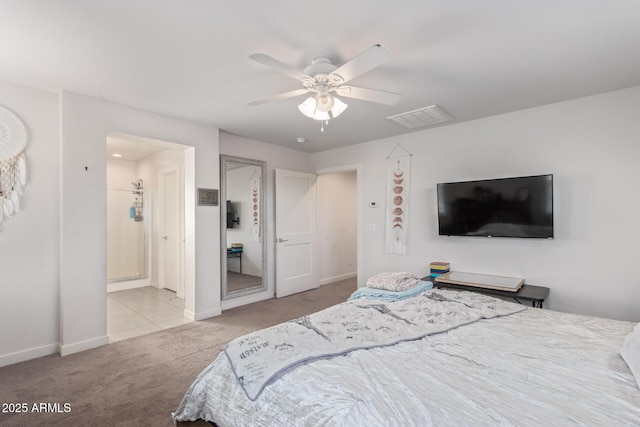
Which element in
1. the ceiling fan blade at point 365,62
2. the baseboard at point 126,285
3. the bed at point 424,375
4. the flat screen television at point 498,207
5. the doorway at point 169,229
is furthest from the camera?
the baseboard at point 126,285

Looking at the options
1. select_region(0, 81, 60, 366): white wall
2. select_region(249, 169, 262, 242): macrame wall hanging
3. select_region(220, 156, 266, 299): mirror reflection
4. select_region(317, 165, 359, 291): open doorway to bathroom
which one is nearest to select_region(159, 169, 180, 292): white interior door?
select_region(220, 156, 266, 299): mirror reflection

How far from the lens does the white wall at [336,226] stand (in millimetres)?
5898

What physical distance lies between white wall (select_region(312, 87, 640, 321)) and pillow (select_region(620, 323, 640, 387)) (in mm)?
1904

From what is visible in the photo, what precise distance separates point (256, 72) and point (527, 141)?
297 centimetres

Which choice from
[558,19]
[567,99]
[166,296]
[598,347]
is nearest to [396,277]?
[598,347]

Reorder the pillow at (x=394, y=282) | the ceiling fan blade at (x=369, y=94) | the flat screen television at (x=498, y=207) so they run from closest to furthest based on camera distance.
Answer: the ceiling fan blade at (x=369, y=94) < the pillow at (x=394, y=282) < the flat screen television at (x=498, y=207)

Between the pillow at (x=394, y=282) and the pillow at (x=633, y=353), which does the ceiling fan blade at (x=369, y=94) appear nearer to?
the pillow at (x=394, y=282)

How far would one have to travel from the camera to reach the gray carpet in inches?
79.9

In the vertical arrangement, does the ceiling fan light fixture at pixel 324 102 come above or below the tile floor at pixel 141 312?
above

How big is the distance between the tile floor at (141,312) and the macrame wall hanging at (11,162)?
162 centimetres

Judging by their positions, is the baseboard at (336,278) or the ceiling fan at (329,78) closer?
the ceiling fan at (329,78)

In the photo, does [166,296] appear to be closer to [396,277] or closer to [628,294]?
[396,277]

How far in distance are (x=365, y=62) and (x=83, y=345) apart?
3.58m

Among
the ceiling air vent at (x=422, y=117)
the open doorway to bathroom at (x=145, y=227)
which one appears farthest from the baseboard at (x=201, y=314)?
the ceiling air vent at (x=422, y=117)
